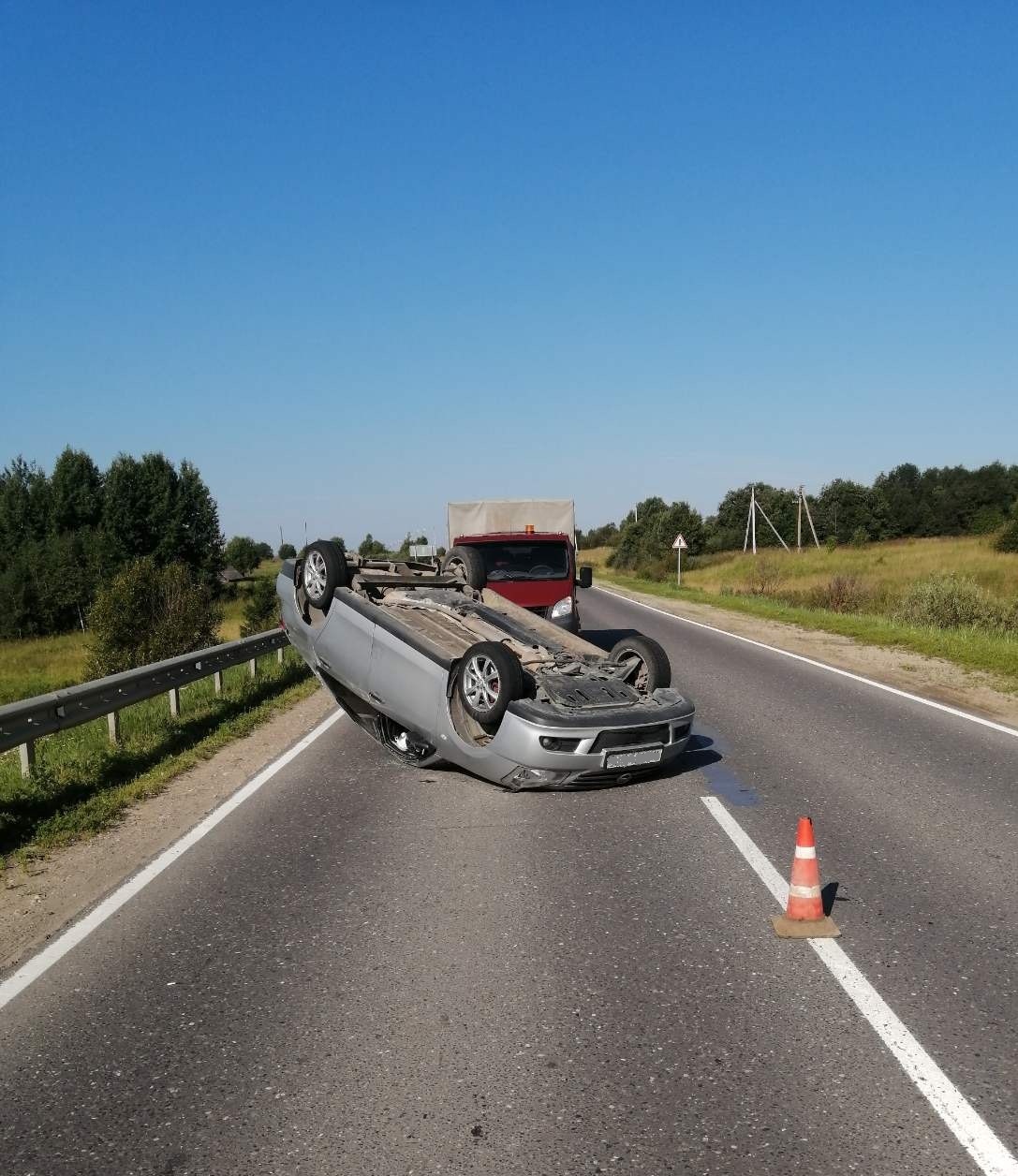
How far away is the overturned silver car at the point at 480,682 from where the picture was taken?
734 centimetres

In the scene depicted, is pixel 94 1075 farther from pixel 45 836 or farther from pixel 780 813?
pixel 780 813

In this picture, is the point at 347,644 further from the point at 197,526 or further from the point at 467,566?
the point at 197,526

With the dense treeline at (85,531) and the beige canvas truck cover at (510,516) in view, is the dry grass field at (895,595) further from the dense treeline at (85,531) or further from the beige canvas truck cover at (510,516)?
the dense treeline at (85,531)

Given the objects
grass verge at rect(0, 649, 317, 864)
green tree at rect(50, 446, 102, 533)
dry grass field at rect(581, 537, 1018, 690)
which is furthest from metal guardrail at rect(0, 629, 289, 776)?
green tree at rect(50, 446, 102, 533)

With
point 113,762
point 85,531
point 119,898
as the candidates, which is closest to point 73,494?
point 85,531

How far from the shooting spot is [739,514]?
135m

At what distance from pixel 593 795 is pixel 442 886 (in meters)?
2.43

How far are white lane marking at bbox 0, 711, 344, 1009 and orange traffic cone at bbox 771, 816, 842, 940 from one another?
352 cm

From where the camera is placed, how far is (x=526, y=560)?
14695mm

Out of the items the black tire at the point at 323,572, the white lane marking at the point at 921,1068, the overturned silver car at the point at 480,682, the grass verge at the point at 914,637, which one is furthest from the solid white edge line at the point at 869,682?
the black tire at the point at 323,572

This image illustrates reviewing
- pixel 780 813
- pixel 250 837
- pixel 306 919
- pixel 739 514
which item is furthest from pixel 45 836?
pixel 739 514

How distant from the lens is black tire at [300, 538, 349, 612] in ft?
32.5

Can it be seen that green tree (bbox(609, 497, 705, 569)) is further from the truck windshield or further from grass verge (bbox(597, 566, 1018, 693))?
the truck windshield

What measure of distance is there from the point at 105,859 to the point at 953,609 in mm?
22377
